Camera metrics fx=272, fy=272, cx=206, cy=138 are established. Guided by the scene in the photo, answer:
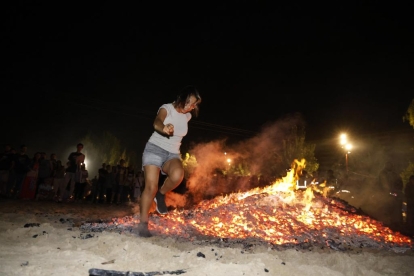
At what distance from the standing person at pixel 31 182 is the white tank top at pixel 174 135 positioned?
7340 millimetres

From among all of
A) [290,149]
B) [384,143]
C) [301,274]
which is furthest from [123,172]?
[290,149]

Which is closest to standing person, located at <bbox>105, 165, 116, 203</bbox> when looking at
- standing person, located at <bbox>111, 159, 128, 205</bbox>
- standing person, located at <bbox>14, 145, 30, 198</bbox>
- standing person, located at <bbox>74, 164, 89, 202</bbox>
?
standing person, located at <bbox>111, 159, 128, 205</bbox>

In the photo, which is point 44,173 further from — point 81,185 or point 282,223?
point 282,223

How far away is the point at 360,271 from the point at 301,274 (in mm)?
Answer: 695

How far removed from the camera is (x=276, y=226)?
180 inches

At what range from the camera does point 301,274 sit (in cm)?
221

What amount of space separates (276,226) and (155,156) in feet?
7.95

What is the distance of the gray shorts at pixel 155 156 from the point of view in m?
3.61

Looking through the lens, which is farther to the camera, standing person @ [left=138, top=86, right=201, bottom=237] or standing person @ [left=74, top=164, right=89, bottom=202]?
standing person @ [left=74, top=164, right=89, bottom=202]

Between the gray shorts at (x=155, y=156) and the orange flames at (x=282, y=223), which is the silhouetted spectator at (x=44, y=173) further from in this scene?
the gray shorts at (x=155, y=156)

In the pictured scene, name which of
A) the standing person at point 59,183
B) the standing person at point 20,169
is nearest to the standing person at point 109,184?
the standing person at point 59,183

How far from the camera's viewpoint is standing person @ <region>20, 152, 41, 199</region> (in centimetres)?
891

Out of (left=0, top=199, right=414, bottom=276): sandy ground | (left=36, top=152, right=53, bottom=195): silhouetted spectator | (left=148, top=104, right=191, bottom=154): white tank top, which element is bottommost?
→ (left=0, top=199, right=414, bottom=276): sandy ground

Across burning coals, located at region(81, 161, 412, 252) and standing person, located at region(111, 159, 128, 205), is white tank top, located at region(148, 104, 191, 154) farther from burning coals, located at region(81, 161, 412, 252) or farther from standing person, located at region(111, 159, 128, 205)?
standing person, located at region(111, 159, 128, 205)
